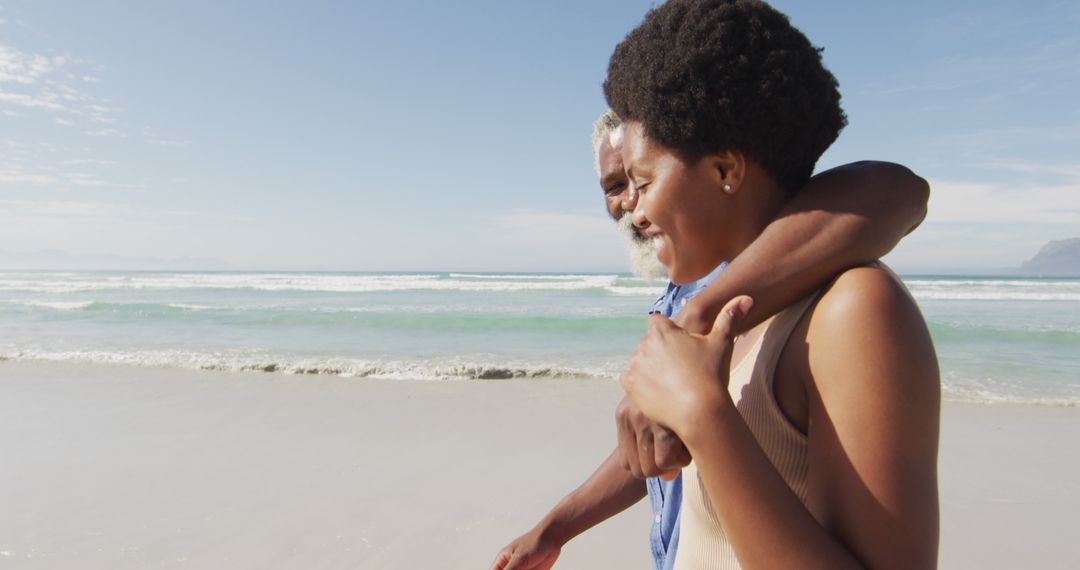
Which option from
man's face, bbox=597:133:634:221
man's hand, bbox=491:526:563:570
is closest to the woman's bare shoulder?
man's hand, bbox=491:526:563:570

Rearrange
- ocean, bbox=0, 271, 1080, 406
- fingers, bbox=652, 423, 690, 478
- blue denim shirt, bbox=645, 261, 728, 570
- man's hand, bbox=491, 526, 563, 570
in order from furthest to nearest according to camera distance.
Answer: ocean, bbox=0, 271, 1080, 406 → man's hand, bbox=491, 526, 563, 570 → blue denim shirt, bbox=645, 261, 728, 570 → fingers, bbox=652, 423, 690, 478

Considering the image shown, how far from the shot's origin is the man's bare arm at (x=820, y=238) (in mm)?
1062

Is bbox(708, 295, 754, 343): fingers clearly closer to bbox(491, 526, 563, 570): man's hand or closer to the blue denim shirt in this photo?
the blue denim shirt

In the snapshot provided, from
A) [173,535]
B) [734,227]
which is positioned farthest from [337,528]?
[734,227]

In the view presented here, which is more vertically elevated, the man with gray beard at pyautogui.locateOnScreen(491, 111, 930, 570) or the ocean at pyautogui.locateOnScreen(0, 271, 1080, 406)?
the man with gray beard at pyautogui.locateOnScreen(491, 111, 930, 570)

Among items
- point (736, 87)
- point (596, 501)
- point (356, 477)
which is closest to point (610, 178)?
point (596, 501)

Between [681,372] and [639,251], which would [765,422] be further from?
[639,251]

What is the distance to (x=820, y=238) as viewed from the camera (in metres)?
1.07

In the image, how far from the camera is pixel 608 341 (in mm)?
12469

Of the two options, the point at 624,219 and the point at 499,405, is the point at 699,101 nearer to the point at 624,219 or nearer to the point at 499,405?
the point at 624,219

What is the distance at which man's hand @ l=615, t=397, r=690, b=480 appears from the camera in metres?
1.00

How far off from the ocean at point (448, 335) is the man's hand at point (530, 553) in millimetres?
6814

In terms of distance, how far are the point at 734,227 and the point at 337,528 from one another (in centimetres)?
383

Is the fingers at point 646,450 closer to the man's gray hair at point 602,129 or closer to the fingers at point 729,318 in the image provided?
the fingers at point 729,318
